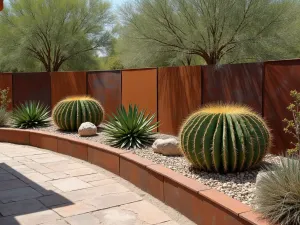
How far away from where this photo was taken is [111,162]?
662 centimetres

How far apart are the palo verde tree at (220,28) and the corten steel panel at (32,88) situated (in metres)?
3.54

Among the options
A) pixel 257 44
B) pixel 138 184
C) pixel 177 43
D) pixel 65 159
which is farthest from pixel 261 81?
pixel 177 43

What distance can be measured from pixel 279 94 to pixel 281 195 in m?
2.98

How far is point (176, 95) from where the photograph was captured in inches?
331

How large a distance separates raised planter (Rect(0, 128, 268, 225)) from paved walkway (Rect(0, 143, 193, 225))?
126 millimetres

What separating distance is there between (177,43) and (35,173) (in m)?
7.23

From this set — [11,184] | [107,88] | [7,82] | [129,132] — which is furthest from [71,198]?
[7,82]

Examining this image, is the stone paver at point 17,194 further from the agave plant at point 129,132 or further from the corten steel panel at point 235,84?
the corten steel panel at point 235,84

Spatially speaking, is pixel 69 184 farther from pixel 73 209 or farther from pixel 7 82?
pixel 7 82

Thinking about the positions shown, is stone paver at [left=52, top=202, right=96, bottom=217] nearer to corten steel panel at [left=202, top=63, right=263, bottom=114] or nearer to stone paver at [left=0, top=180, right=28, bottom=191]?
stone paver at [left=0, top=180, right=28, bottom=191]

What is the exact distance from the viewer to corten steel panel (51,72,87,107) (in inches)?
466

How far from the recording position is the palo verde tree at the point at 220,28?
11219 millimetres

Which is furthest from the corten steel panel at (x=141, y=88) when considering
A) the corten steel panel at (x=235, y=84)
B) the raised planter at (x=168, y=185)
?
the raised planter at (x=168, y=185)

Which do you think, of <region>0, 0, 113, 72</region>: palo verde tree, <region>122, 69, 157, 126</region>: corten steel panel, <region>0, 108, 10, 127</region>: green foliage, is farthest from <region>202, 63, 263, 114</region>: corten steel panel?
<region>0, 0, 113, 72</region>: palo verde tree
